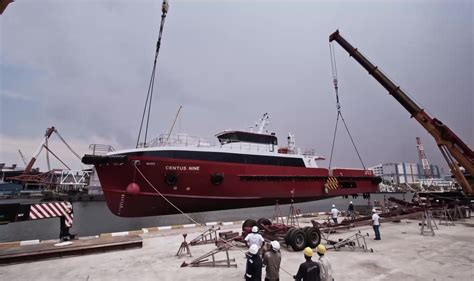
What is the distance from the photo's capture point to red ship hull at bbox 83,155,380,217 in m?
13.8

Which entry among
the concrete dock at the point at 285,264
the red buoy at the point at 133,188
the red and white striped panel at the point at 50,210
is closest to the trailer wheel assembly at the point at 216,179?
the red buoy at the point at 133,188

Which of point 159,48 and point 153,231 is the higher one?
point 159,48

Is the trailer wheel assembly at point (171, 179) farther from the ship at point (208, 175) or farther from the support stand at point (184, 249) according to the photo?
the support stand at point (184, 249)

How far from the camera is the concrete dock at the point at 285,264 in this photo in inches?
228

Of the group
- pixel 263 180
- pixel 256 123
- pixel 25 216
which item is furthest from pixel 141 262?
pixel 256 123

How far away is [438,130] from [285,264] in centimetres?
1681

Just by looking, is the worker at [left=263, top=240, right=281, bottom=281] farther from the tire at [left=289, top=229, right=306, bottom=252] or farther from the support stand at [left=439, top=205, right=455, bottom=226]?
the support stand at [left=439, top=205, right=455, bottom=226]

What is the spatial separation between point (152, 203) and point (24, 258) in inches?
282

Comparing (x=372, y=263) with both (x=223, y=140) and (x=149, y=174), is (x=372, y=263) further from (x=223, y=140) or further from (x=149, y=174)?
(x=223, y=140)

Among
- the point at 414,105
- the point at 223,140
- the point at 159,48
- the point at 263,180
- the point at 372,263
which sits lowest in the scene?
the point at 372,263

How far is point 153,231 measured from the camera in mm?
11633

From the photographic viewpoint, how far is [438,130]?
54.1 ft

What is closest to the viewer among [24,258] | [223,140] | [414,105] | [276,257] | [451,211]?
[276,257]

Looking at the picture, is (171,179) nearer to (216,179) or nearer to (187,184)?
(187,184)
